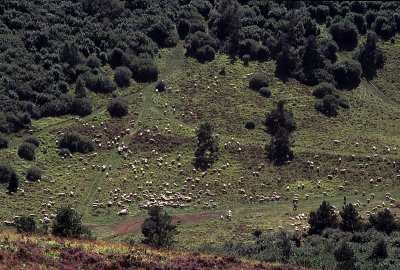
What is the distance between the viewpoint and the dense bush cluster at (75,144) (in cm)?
9556

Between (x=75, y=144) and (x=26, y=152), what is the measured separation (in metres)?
6.32

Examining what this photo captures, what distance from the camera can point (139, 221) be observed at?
268 feet

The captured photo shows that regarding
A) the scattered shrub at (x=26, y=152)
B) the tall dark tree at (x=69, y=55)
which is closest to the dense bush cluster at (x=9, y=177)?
the scattered shrub at (x=26, y=152)

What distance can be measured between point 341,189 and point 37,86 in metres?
41.4

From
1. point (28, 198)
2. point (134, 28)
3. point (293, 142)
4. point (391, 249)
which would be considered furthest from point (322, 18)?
point (391, 249)

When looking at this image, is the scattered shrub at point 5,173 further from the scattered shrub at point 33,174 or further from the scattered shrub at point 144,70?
the scattered shrub at point 144,70

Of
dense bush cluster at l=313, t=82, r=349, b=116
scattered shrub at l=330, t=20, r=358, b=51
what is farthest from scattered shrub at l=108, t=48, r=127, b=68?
scattered shrub at l=330, t=20, r=358, b=51

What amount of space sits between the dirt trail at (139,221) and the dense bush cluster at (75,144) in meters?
16.8

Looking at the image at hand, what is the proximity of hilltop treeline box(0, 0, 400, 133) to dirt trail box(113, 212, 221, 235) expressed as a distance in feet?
80.1

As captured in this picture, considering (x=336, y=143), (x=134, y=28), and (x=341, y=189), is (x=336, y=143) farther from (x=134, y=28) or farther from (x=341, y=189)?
(x=134, y=28)

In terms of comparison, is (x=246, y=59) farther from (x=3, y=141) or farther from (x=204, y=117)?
(x=3, y=141)

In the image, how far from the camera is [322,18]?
135625 millimetres

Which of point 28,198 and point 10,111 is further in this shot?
point 10,111

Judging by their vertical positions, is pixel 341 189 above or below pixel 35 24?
below
